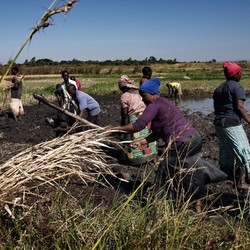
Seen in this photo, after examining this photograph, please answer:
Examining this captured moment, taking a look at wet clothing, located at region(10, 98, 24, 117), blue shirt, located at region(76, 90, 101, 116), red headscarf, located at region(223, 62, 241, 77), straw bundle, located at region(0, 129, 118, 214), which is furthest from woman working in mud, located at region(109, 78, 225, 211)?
wet clothing, located at region(10, 98, 24, 117)

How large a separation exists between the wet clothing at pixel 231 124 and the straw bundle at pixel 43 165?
235 centimetres

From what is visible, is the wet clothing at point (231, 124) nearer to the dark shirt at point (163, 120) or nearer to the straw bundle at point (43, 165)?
the dark shirt at point (163, 120)

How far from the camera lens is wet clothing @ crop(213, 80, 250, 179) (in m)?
4.53

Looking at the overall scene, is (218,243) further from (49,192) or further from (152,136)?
(152,136)

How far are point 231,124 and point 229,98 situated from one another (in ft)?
0.99

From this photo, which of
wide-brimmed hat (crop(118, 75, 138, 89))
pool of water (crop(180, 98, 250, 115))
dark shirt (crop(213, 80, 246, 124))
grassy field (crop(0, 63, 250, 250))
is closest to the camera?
grassy field (crop(0, 63, 250, 250))

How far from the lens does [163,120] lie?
3.93 metres

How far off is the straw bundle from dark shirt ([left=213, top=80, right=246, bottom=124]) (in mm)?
2335

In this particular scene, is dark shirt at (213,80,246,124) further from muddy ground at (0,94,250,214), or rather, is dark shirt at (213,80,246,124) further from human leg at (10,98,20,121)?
human leg at (10,98,20,121)

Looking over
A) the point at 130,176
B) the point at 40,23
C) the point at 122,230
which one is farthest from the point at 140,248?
the point at 130,176

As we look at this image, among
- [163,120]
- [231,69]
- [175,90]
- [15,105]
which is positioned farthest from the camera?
[175,90]

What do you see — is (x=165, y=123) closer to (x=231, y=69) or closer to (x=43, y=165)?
(x=231, y=69)

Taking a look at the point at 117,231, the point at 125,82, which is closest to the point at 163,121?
the point at 117,231

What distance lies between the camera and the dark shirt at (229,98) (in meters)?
4.48
